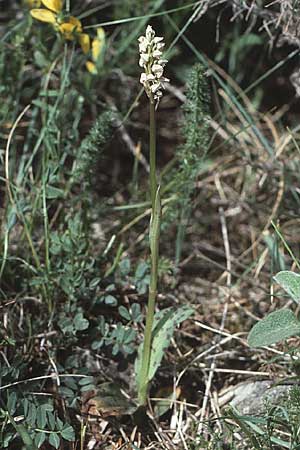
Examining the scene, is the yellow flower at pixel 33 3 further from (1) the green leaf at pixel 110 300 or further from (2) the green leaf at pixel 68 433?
(2) the green leaf at pixel 68 433

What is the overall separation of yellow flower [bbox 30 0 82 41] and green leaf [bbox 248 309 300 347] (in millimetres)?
1030

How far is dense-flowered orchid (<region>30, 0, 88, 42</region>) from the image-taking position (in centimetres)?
203

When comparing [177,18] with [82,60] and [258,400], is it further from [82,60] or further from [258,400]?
[258,400]

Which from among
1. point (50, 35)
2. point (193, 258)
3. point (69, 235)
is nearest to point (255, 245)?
point (193, 258)

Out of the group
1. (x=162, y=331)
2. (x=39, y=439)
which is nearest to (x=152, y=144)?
(x=162, y=331)

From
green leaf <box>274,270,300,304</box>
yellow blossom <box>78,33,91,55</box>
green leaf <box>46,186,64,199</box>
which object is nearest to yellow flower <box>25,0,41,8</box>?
yellow blossom <box>78,33,91,55</box>

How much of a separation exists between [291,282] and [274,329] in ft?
0.37

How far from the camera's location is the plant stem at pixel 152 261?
56.4 inches

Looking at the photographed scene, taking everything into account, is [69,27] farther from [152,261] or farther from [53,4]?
[152,261]

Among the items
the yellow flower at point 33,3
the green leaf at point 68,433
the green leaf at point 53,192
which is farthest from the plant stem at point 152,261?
the yellow flower at point 33,3

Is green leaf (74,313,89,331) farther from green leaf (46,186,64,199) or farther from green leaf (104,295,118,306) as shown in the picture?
green leaf (46,186,64,199)

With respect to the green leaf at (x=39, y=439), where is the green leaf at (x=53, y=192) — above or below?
above

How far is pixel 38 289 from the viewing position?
191 cm

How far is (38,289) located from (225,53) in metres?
1.28
